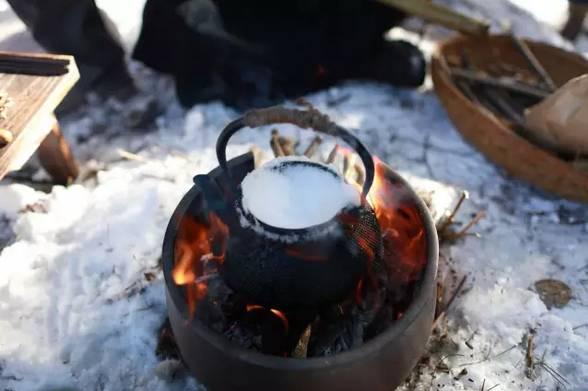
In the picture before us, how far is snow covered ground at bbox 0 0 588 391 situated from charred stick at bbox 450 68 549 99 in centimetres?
28

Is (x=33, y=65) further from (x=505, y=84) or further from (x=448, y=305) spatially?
(x=505, y=84)

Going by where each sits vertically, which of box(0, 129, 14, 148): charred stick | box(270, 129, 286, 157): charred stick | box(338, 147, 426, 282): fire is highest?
box(0, 129, 14, 148): charred stick

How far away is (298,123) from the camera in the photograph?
1.85m

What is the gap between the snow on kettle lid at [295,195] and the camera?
1.62 metres

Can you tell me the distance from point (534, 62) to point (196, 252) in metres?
2.91

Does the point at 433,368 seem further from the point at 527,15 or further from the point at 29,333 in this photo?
the point at 527,15

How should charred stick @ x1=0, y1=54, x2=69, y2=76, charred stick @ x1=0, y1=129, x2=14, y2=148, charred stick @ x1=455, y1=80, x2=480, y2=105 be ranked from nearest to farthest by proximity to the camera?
charred stick @ x1=0, y1=129, x2=14, y2=148
charred stick @ x1=0, y1=54, x2=69, y2=76
charred stick @ x1=455, y1=80, x2=480, y2=105

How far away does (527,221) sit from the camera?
3.03m

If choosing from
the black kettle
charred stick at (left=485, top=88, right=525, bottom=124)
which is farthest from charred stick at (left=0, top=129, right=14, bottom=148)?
charred stick at (left=485, top=88, right=525, bottom=124)

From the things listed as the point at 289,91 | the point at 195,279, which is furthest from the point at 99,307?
the point at 289,91

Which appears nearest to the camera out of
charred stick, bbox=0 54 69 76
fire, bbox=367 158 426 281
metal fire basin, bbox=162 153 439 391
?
metal fire basin, bbox=162 153 439 391

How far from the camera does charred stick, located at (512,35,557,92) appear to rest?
359 centimetres

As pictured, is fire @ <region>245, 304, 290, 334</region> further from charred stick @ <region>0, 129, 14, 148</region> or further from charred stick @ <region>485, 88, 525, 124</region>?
charred stick @ <region>485, 88, 525, 124</region>

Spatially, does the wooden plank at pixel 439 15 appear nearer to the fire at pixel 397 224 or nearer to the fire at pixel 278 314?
the fire at pixel 397 224
